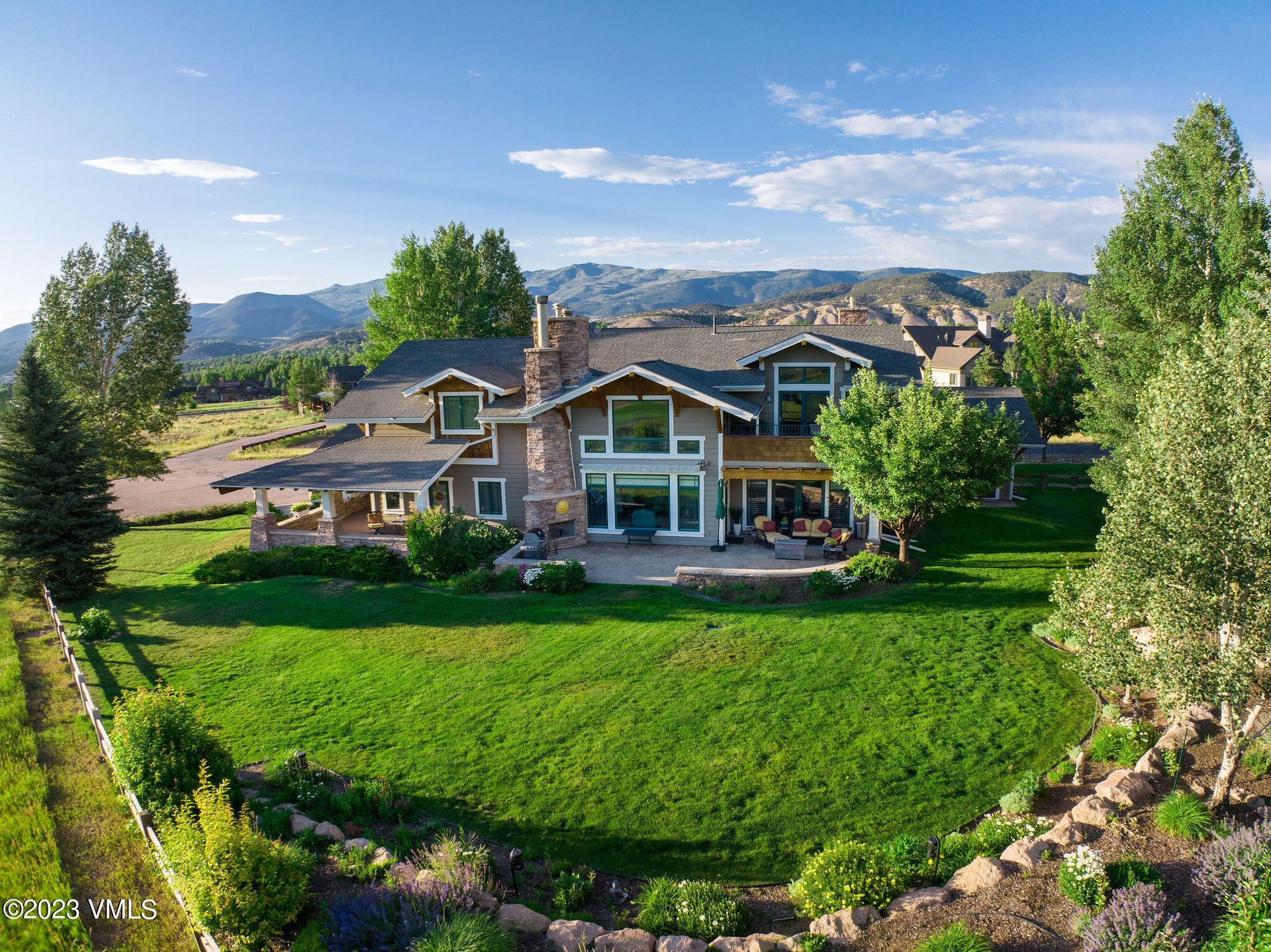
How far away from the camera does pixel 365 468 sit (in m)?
24.4

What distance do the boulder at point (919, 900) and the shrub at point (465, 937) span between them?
3.92 m

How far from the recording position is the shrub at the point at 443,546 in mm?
20297

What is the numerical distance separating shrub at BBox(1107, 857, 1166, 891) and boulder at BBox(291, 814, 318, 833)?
30.1 ft

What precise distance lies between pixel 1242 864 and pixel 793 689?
688cm

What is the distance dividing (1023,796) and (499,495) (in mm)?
19263

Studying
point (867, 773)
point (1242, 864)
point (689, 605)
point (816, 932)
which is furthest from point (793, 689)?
point (1242, 864)

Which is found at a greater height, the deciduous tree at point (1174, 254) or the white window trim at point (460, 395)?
the deciduous tree at point (1174, 254)

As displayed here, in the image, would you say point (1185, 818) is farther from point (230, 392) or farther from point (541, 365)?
point (230, 392)

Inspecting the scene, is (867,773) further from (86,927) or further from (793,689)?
(86,927)

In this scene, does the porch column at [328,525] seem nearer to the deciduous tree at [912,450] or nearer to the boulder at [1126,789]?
the deciduous tree at [912,450]

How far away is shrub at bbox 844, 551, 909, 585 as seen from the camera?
A: 18.0m

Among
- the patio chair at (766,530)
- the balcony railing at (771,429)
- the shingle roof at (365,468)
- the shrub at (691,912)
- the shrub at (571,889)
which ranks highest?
the balcony railing at (771,429)

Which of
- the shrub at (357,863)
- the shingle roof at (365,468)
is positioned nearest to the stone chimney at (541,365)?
the shingle roof at (365,468)

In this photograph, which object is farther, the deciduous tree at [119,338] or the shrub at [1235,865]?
the deciduous tree at [119,338]
